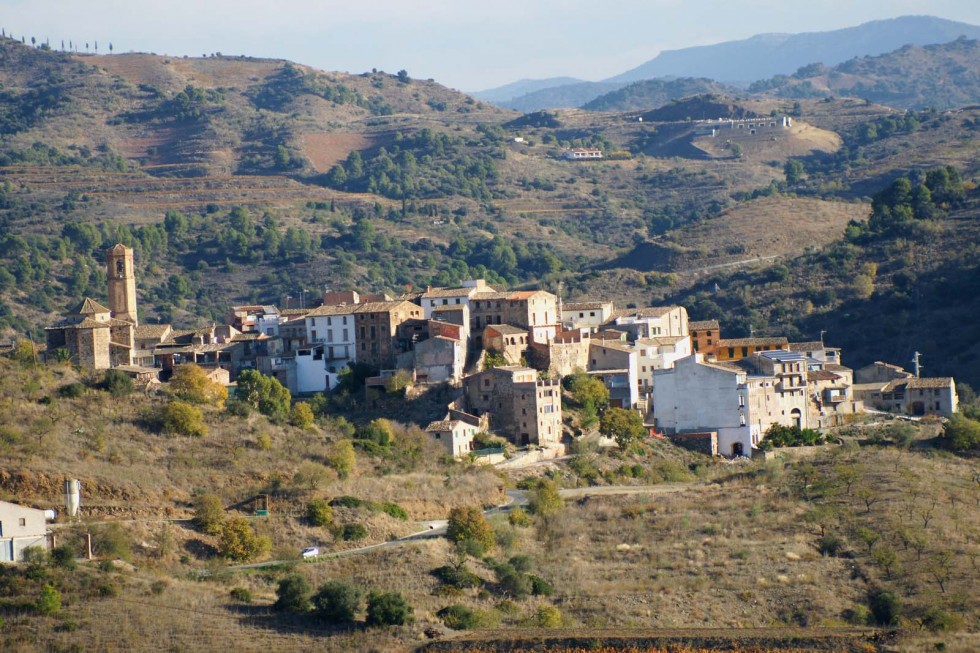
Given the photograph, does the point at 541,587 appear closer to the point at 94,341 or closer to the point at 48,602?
the point at 48,602

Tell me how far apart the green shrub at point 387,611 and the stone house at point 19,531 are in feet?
25.9

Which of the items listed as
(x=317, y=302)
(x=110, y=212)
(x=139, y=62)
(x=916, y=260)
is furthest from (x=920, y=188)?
(x=139, y=62)

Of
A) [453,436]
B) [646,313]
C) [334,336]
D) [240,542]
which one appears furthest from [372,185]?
[240,542]

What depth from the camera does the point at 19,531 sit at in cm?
4200

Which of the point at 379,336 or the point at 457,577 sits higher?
the point at 379,336

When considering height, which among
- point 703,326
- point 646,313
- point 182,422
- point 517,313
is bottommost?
point 182,422

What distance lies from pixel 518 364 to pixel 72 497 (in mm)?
21136

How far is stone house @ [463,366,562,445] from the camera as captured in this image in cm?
5906

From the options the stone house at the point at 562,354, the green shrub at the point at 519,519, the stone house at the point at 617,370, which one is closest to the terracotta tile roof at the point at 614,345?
the stone house at the point at 617,370

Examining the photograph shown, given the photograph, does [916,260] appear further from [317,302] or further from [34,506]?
[34,506]

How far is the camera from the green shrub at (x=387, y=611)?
40.2 m

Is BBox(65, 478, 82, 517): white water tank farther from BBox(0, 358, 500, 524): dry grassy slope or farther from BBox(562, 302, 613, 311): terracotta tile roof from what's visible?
BBox(562, 302, 613, 311): terracotta tile roof

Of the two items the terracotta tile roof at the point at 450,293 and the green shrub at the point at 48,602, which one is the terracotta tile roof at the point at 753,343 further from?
the green shrub at the point at 48,602

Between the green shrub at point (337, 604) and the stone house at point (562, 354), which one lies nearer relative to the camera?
the green shrub at point (337, 604)
